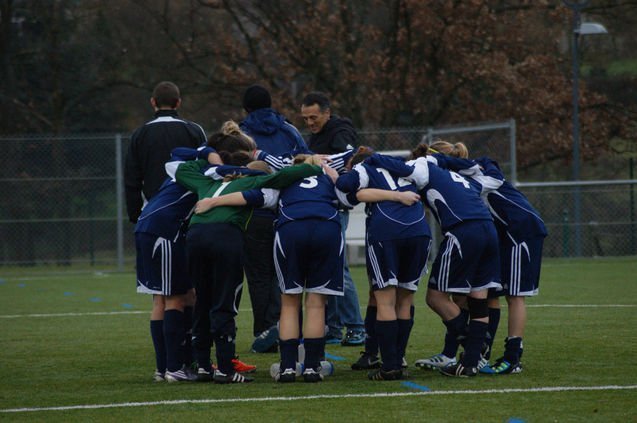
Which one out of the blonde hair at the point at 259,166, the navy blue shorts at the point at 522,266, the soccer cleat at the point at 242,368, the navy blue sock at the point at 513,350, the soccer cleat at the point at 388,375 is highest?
the blonde hair at the point at 259,166

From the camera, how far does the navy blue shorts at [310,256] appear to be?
744cm

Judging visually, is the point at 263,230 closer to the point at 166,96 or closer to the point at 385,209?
the point at 166,96

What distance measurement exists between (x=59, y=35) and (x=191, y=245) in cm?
2351

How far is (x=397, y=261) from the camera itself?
7527 mm

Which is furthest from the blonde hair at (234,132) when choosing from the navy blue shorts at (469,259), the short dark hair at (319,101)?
the navy blue shorts at (469,259)

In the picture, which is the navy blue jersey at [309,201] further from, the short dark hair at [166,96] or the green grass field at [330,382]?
the short dark hair at [166,96]

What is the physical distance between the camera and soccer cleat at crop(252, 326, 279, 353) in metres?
9.28

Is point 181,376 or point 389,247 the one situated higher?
point 389,247

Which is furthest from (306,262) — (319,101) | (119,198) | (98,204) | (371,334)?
(98,204)

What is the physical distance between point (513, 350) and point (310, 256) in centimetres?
160

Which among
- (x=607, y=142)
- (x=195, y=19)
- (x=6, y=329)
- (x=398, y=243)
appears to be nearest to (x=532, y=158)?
(x=607, y=142)

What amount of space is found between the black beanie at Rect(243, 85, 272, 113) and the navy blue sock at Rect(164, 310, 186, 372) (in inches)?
91.0

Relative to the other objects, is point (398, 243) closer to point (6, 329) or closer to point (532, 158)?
point (6, 329)

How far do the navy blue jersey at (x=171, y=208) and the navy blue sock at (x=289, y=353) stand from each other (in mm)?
1068
